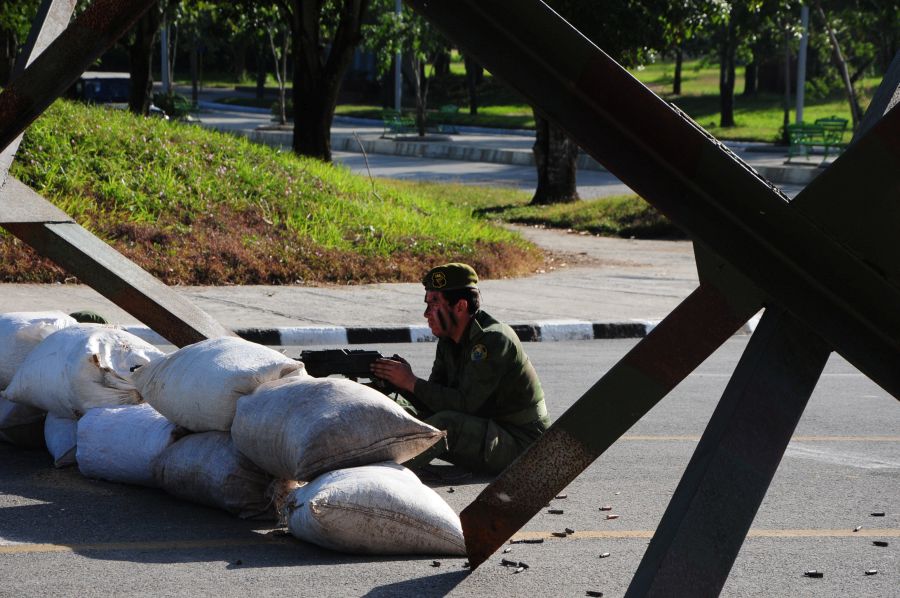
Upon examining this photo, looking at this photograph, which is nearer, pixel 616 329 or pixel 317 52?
pixel 616 329

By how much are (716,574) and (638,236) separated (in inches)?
674

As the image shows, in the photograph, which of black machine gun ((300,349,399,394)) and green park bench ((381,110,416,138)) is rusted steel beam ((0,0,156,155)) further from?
green park bench ((381,110,416,138))

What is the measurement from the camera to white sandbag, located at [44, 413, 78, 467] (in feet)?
20.9

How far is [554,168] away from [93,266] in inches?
694

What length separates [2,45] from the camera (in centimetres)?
2862

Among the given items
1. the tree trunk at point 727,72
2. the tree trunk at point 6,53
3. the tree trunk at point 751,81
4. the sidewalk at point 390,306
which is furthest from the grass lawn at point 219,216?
the tree trunk at point 751,81

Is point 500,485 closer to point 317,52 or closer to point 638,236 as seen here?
point 638,236

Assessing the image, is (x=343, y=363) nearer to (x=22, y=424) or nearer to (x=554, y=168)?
(x=22, y=424)

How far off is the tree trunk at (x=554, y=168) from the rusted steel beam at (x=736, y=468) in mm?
20152

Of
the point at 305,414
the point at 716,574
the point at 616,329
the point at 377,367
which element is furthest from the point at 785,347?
the point at 616,329

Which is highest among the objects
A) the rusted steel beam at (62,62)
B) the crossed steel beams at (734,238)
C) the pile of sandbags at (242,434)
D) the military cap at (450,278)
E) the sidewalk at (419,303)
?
the rusted steel beam at (62,62)

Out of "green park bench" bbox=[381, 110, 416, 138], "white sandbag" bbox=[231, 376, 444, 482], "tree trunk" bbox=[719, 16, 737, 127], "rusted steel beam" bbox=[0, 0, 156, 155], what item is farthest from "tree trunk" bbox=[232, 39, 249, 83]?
"rusted steel beam" bbox=[0, 0, 156, 155]

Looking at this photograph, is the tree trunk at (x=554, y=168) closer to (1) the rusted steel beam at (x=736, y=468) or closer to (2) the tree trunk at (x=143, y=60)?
(2) the tree trunk at (x=143, y=60)

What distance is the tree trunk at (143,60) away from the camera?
94.2 feet
